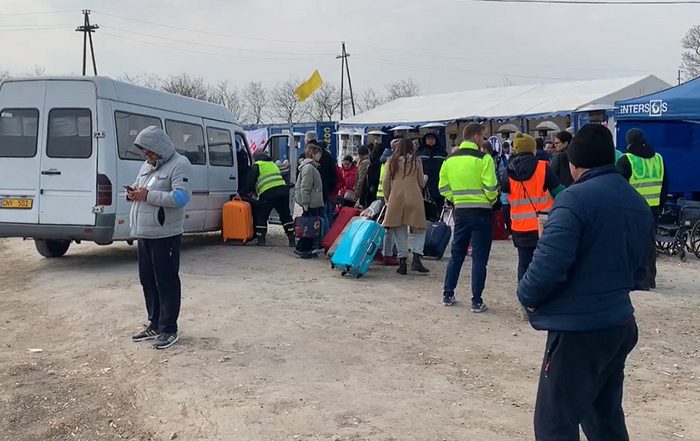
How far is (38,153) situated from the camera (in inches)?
365

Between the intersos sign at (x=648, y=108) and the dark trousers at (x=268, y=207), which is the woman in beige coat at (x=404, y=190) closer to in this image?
the dark trousers at (x=268, y=207)

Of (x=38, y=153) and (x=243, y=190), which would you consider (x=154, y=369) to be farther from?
(x=243, y=190)

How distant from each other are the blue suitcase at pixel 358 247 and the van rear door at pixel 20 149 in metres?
4.05

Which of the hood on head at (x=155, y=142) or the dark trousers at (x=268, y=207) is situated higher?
the hood on head at (x=155, y=142)

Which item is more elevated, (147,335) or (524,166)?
(524,166)

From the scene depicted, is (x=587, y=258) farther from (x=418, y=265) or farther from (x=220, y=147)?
(x=220, y=147)

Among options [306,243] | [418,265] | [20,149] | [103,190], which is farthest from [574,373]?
[20,149]

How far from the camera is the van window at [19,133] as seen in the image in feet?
30.6

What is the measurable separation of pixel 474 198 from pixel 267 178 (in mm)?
5275

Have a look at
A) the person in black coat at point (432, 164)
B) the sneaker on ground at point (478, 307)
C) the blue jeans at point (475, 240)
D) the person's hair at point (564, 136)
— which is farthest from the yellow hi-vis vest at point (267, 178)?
the sneaker on ground at point (478, 307)

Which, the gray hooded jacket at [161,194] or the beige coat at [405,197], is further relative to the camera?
the beige coat at [405,197]

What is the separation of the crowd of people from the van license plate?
12.3 ft

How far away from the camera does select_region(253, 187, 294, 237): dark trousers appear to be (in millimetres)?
11812

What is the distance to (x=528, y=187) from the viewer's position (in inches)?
265
